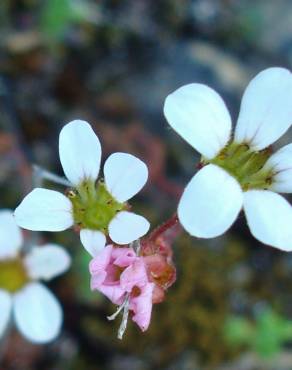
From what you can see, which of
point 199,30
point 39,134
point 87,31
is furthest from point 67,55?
point 199,30

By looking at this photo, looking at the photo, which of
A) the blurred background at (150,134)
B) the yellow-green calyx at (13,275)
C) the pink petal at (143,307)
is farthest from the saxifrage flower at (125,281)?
the blurred background at (150,134)

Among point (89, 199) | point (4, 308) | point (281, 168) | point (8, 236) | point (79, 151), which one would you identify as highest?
point (281, 168)

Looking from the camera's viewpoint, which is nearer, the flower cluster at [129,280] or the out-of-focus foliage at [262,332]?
the flower cluster at [129,280]

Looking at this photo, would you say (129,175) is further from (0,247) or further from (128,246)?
(0,247)

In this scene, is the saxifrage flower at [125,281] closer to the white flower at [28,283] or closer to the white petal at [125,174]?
the white petal at [125,174]

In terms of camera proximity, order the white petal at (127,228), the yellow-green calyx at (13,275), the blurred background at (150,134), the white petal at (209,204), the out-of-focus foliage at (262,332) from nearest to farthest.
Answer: the white petal at (209,204)
the white petal at (127,228)
the yellow-green calyx at (13,275)
the out-of-focus foliage at (262,332)
the blurred background at (150,134)

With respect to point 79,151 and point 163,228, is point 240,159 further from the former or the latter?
point 79,151

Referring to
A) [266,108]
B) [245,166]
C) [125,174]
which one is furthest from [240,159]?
[125,174]
